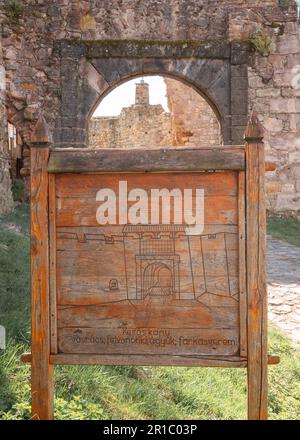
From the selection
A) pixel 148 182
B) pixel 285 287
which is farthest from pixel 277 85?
pixel 148 182

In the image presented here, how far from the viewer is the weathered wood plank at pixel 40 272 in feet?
7.28

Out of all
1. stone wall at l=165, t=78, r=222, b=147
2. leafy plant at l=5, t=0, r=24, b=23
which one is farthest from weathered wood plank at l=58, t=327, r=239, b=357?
stone wall at l=165, t=78, r=222, b=147

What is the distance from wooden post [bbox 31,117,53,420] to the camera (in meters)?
2.22

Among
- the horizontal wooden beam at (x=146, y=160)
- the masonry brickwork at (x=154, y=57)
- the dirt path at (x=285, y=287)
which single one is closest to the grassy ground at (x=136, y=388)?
the dirt path at (x=285, y=287)

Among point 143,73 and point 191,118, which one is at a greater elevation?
point 191,118

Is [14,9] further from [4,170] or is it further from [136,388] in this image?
[136,388]

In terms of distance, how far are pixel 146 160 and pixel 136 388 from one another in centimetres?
146

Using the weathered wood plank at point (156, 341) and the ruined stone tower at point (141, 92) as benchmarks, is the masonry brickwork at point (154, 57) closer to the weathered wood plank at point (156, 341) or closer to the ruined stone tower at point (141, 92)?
the weathered wood plank at point (156, 341)

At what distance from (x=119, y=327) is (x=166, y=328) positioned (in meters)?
0.20

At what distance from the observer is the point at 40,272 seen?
7.32 ft

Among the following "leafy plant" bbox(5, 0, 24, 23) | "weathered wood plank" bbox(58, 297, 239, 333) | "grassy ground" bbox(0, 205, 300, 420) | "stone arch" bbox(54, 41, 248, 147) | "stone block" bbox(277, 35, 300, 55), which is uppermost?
"leafy plant" bbox(5, 0, 24, 23)

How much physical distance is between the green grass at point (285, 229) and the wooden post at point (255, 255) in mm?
6519

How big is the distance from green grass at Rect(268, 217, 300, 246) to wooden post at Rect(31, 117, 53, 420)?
677 centimetres

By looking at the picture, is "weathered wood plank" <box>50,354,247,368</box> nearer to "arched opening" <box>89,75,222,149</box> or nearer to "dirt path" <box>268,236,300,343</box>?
"dirt path" <box>268,236,300,343</box>
